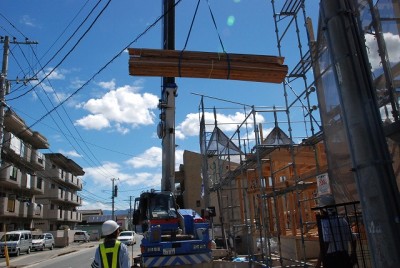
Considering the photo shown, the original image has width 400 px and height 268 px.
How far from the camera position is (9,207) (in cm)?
3262

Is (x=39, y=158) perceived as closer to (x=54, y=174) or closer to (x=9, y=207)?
(x=54, y=174)

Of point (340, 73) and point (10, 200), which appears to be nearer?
point (340, 73)

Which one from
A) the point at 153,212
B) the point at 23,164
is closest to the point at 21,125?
the point at 23,164

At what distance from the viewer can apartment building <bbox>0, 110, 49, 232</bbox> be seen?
31.5 metres

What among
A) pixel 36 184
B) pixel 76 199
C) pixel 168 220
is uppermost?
pixel 76 199

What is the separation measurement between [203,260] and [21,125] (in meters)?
31.3

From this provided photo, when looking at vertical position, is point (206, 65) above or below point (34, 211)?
below

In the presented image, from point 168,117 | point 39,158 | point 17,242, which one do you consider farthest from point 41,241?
point 168,117

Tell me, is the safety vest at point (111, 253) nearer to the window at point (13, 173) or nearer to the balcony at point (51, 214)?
the window at point (13, 173)

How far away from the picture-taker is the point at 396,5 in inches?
175

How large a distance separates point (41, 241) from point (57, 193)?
15.4 metres

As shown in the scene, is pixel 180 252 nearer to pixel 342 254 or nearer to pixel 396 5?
pixel 342 254

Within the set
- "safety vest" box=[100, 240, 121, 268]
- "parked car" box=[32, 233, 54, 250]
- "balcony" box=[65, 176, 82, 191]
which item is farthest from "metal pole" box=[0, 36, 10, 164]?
"balcony" box=[65, 176, 82, 191]

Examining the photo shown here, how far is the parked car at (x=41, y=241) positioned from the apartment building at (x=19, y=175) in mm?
2939
